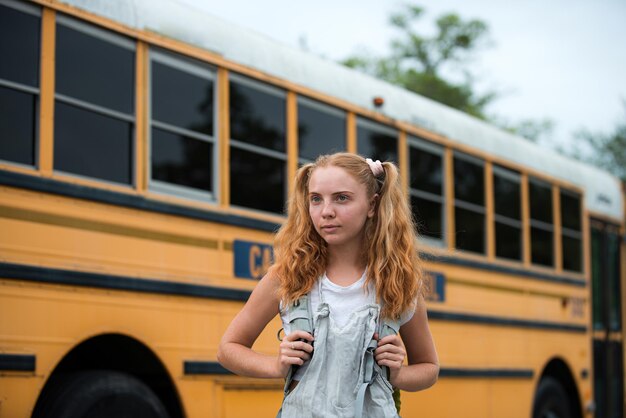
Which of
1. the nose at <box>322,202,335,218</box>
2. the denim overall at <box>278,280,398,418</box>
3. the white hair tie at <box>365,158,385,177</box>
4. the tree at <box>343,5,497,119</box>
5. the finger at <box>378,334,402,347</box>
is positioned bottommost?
the denim overall at <box>278,280,398,418</box>

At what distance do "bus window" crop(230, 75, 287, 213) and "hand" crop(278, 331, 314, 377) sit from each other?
9.33 feet

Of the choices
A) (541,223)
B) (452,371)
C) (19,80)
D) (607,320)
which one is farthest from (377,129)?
(607,320)

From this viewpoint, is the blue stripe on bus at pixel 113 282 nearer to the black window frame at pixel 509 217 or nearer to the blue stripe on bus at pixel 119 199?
the blue stripe on bus at pixel 119 199

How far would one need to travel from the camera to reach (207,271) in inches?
192

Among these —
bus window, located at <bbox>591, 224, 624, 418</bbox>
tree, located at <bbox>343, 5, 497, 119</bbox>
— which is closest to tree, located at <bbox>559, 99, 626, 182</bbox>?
tree, located at <bbox>343, 5, 497, 119</bbox>

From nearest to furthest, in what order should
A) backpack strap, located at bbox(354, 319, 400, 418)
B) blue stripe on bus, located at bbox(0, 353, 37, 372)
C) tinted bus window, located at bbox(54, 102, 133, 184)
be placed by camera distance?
1. backpack strap, located at bbox(354, 319, 400, 418)
2. blue stripe on bus, located at bbox(0, 353, 37, 372)
3. tinted bus window, located at bbox(54, 102, 133, 184)

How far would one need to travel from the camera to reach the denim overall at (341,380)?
7.48ft

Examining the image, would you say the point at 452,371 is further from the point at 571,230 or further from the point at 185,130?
the point at 185,130

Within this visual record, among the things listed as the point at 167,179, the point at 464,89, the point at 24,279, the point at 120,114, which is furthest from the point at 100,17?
the point at 464,89

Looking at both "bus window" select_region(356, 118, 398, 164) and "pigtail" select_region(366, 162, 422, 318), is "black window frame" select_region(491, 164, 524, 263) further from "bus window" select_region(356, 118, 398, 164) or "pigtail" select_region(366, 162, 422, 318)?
"pigtail" select_region(366, 162, 422, 318)

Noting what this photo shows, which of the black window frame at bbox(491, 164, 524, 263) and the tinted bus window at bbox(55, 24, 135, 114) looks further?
the black window frame at bbox(491, 164, 524, 263)

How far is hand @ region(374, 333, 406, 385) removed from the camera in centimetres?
232

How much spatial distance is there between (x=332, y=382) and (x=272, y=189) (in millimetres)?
3149

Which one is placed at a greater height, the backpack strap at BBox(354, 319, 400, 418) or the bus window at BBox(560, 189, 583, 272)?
the bus window at BBox(560, 189, 583, 272)
